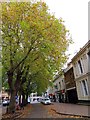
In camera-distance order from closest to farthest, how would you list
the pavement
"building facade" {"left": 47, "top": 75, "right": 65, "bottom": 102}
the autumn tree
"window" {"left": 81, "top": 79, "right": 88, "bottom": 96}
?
the autumn tree → the pavement → "window" {"left": 81, "top": 79, "right": 88, "bottom": 96} → "building facade" {"left": 47, "top": 75, "right": 65, "bottom": 102}

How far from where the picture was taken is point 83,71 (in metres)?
43.3

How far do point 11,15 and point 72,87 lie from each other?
3549 centimetres

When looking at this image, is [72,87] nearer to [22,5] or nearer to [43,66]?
[43,66]

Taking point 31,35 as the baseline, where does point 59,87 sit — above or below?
above

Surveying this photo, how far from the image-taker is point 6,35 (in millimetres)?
23516

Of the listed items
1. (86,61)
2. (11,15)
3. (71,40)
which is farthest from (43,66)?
(86,61)

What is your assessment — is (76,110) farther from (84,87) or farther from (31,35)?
(84,87)

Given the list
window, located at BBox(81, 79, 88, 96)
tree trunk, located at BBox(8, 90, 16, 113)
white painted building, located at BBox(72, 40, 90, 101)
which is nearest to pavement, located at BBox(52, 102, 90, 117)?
tree trunk, located at BBox(8, 90, 16, 113)

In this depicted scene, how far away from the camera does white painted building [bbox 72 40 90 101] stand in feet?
130

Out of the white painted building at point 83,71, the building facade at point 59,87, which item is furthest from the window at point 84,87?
the building facade at point 59,87

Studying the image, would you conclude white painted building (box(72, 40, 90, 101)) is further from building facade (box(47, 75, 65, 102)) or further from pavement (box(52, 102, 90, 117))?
building facade (box(47, 75, 65, 102))

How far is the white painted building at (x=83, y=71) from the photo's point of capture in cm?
3964

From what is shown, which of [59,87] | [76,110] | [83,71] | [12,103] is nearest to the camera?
[12,103]

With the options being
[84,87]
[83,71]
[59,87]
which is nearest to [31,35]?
[83,71]
